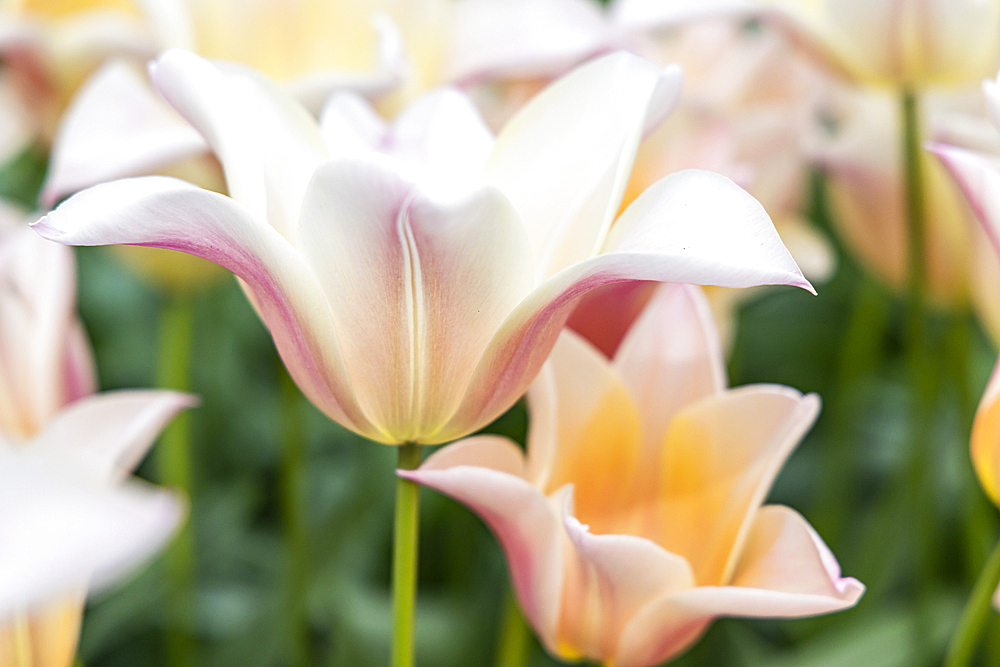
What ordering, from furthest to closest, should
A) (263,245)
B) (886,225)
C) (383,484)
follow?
(383,484) < (886,225) < (263,245)

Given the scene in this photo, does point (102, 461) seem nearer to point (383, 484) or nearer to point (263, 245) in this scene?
point (263, 245)

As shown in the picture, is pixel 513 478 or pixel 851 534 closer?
pixel 513 478

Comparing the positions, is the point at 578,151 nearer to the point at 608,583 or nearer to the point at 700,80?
the point at 608,583

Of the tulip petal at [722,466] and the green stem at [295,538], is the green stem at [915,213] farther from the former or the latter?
the green stem at [295,538]

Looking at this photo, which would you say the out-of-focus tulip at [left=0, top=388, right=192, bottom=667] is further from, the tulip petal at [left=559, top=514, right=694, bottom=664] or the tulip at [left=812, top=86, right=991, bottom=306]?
the tulip at [left=812, top=86, right=991, bottom=306]

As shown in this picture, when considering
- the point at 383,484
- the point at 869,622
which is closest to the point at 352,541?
the point at 383,484

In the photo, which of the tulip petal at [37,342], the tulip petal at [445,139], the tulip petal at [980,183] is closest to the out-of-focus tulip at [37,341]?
the tulip petal at [37,342]
